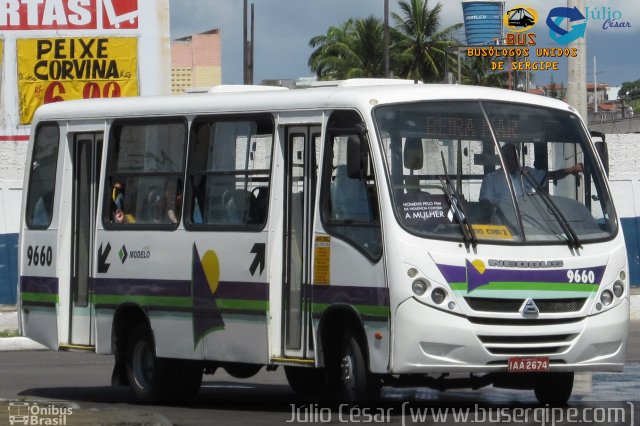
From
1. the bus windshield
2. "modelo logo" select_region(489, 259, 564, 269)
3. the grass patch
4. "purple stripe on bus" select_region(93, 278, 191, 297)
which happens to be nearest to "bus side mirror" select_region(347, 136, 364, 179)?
the bus windshield

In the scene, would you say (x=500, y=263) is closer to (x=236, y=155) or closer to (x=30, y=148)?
(x=236, y=155)

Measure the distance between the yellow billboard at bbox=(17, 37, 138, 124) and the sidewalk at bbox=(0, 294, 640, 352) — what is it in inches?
252

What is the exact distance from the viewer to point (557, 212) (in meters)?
11.8

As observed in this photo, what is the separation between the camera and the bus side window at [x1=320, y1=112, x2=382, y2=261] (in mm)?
11594

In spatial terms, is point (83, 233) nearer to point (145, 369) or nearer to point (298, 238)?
point (145, 369)

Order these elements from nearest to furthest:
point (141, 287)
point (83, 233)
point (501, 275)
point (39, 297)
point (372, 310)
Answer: point (501, 275) < point (372, 310) < point (141, 287) < point (83, 233) < point (39, 297)

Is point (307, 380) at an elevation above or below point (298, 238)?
below

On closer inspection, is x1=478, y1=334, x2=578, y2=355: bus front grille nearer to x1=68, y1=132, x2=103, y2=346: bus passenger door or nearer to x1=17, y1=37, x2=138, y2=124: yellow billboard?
x1=68, y1=132, x2=103, y2=346: bus passenger door

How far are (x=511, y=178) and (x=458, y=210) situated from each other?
0.64 metres

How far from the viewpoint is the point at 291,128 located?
41.6 ft

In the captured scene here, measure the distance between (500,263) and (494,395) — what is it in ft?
9.28

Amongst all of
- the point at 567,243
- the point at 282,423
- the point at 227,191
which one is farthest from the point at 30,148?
the point at 567,243

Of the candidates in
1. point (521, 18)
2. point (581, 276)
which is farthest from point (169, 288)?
point (521, 18)

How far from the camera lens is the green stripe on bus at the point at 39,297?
14688 mm
